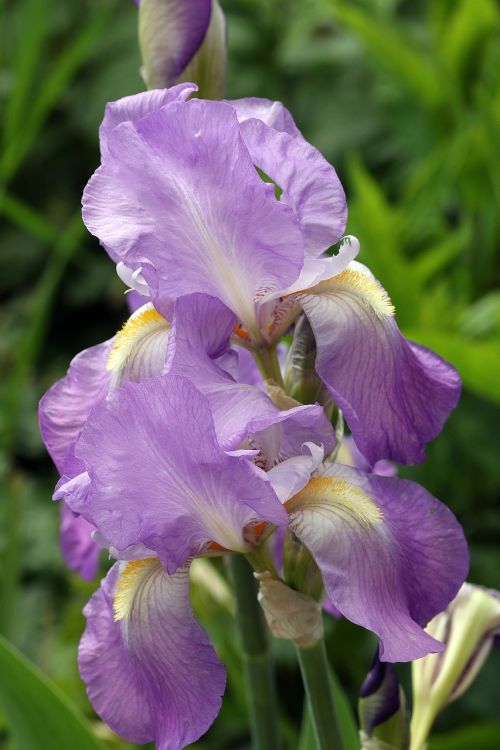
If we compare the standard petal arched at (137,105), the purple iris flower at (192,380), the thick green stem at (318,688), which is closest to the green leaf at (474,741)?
the thick green stem at (318,688)

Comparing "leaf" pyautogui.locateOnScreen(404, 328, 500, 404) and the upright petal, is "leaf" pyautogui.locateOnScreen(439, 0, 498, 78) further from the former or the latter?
the upright petal

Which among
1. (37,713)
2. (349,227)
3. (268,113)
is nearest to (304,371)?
(268,113)

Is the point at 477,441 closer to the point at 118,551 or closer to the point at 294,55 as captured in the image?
the point at 118,551

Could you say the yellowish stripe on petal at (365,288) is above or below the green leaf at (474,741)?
above

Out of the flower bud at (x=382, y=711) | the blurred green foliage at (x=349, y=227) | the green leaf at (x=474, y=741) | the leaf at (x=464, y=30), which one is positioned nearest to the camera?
the flower bud at (x=382, y=711)

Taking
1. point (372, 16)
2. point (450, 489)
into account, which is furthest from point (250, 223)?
point (372, 16)

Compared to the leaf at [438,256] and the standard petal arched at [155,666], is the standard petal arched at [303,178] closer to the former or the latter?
the standard petal arched at [155,666]
